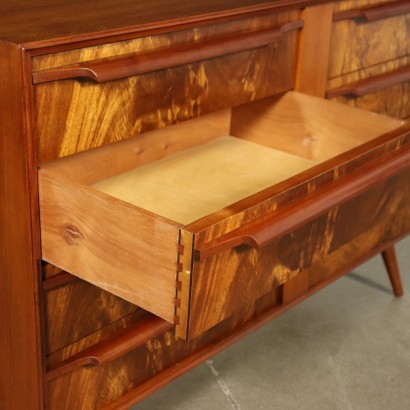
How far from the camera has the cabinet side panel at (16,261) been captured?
1.09m

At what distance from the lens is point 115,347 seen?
1329 millimetres

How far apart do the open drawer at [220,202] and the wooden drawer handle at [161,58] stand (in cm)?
14

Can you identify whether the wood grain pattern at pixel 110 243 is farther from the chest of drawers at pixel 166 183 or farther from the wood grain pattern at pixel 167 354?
the wood grain pattern at pixel 167 354

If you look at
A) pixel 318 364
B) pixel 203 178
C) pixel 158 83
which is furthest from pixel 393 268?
pixel 158 83

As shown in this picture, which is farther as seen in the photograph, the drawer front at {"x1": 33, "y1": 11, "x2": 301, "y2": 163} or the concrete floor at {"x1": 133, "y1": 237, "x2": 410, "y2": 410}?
the concrete floor at {"x1": 133, "y1": 237, "x2": 410, "y2": 410}

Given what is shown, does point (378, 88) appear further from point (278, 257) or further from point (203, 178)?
point (278, 257)

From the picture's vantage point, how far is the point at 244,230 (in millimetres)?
1063

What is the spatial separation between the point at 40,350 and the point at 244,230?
39cm

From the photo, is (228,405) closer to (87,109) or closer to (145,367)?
(145,367)

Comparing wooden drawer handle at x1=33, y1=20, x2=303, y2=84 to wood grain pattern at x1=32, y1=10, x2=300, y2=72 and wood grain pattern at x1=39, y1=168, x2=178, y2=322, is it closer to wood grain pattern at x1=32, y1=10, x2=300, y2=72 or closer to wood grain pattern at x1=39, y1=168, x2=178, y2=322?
wood grain pattern at x1=32, y1=10, x2=300, y2=72

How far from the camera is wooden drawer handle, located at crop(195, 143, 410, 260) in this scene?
3.42 ft

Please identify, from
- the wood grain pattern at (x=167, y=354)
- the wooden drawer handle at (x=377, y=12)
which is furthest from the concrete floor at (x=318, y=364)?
the wooden drawer handle at (x=377, y=12)

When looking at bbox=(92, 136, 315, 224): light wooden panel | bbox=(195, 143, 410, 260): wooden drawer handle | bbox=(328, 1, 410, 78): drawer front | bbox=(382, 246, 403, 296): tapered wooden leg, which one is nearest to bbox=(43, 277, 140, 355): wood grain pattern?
bbox=(92, 136, 315, 224): light wooden panel

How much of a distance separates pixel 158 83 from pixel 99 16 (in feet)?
0.44
